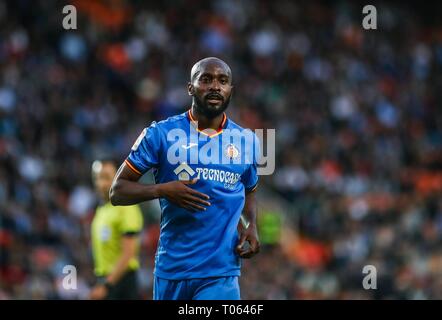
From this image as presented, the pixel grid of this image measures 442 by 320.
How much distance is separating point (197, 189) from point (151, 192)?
35 cm

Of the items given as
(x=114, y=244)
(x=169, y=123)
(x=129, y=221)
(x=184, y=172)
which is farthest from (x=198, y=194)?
(x=114, y=244)

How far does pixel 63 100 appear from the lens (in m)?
15.8

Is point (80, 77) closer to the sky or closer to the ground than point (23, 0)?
closer to the ground

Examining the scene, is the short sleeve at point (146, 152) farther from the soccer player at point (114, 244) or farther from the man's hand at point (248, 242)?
the soccer player at point (114, 244)

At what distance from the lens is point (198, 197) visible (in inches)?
245

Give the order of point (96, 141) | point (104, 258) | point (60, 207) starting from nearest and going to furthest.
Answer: point (104, 258), point (60, 207), point (96, 141)

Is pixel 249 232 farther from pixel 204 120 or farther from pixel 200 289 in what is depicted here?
pixel 204 120

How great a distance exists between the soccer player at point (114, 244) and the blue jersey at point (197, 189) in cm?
215

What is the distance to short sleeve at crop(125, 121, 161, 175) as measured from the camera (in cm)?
631

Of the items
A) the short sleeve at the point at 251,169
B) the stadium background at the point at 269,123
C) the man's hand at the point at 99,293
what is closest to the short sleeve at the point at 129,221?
the man's hand at the point at 99,293

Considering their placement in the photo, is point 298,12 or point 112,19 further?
point 298,12
